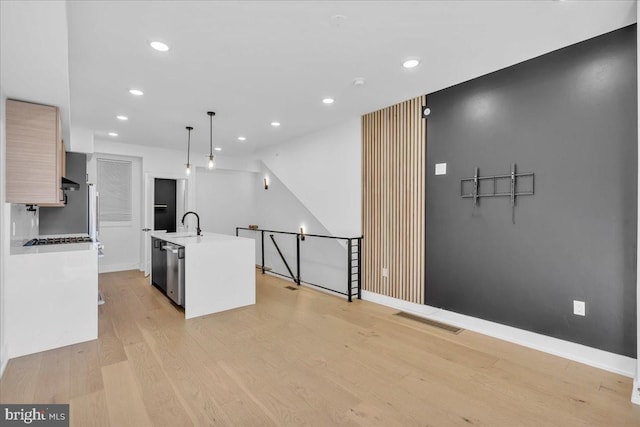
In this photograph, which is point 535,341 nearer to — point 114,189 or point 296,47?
point 296,47

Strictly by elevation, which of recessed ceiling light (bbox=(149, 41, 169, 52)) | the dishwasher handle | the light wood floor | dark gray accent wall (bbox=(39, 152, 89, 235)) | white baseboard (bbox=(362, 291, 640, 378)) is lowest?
the light wood floor

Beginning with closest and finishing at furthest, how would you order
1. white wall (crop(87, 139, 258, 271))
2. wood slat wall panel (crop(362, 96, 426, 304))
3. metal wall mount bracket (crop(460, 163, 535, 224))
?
metal wall mount bracket (crop(460, 163, 535, 224)) < wood slat wall panel (crop(362, 96, 426, 304)) < white wall (crop(87, 139, 258, 271))

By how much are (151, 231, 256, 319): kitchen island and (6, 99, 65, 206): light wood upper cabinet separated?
1.40 metres

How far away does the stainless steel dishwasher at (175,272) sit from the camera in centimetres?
387

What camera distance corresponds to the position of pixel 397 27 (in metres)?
2.32

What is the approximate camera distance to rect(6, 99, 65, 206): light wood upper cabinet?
2727 millimetres

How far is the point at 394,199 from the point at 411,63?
1700 millimetres

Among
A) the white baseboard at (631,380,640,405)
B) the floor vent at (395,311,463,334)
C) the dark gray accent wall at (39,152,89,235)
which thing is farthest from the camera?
the dark gray accent wall at (39,152,89,235)

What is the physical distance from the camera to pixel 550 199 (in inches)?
110

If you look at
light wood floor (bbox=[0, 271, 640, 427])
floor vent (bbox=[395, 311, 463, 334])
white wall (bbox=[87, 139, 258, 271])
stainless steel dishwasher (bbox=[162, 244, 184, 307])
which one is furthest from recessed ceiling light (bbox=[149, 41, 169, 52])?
white wall (bbox=[87, 139, 258, 271])

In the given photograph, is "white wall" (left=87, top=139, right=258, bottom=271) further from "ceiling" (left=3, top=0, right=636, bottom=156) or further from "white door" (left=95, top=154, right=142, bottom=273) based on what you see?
"ceiling" (left=3, top=0, right=636, bottom=156)

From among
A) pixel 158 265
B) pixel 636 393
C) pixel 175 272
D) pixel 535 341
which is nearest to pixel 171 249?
pixel 175 272

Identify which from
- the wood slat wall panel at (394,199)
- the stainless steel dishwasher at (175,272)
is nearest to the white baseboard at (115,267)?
the stainless steel dishwasher at (175,272)

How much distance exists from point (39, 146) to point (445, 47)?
3.64 meters
